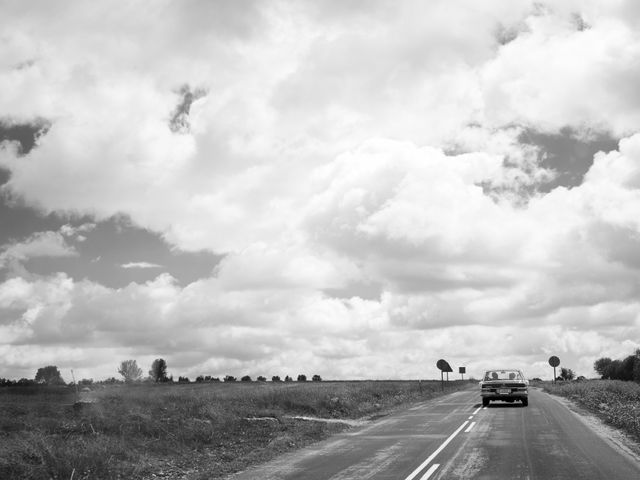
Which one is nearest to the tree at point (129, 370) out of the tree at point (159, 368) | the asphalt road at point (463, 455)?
the tree at point (159, 368)

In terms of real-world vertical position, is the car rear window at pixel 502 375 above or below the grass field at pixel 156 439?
above

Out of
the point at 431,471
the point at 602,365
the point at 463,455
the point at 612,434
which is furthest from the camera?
the point at 602,365

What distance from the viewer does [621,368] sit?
157875mm

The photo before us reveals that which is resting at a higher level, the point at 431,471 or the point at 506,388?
the point at 506,388

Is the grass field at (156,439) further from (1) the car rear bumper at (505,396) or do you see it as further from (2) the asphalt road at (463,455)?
(1) the car rear bumper at (505,396)

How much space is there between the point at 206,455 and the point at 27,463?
483cm

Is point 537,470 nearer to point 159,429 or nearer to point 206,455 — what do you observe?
point 206,455

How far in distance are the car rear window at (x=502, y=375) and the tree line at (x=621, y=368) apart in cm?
11488

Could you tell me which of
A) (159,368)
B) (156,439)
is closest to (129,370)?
(159,368)

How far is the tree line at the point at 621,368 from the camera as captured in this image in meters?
142

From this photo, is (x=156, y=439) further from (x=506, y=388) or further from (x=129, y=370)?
(x=129, y=370)

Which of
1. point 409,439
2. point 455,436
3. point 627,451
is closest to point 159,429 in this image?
point 409,439

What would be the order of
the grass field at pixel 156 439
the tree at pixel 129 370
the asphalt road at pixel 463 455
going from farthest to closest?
the tree at pixel 129 370
the grass field at pixel 156 439
the asphalt road at pixel 463 455

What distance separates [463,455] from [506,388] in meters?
19.8
